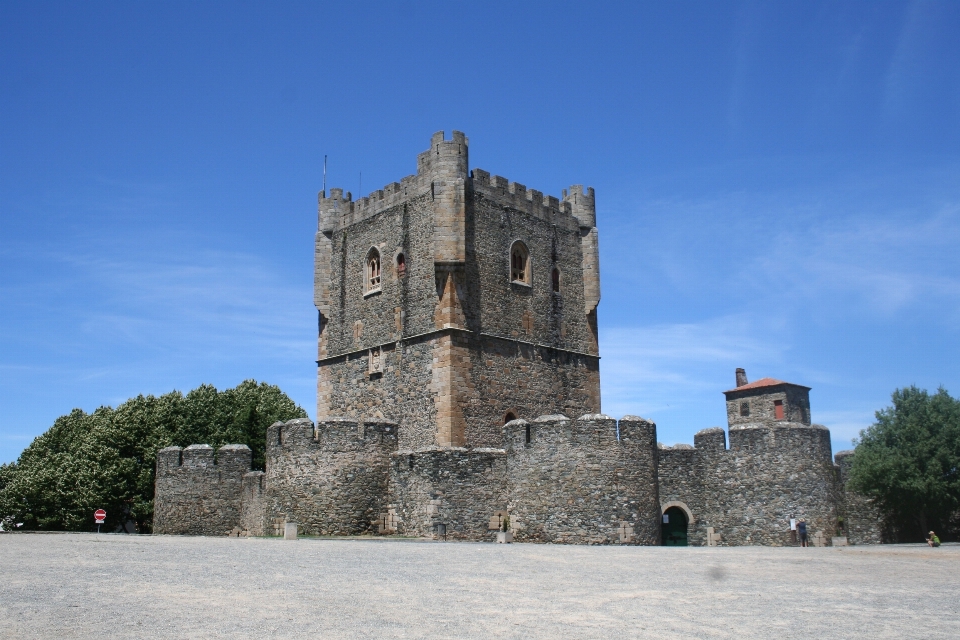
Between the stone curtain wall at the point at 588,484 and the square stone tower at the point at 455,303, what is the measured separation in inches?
193

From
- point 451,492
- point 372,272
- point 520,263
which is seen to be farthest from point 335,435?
point 520,263

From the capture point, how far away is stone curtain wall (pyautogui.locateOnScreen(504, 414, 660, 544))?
24094mm

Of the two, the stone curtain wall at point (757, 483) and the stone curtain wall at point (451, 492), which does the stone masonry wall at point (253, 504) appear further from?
the stone curtain wall at point (757, 483)

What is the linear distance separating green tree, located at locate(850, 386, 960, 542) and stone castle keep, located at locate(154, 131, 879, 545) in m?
0.86

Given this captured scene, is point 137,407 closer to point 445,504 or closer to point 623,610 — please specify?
point 445,504

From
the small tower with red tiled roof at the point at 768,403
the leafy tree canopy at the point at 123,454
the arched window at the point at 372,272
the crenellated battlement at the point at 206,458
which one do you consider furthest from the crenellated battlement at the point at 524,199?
the small tower with red tiled roof at the point at 768,403

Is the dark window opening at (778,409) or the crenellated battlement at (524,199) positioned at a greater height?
the crenellated battlement at (524,199)

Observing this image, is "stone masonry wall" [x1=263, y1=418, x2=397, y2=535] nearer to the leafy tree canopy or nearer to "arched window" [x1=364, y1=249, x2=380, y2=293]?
"arched window" [x1=364, y1=249, x2=380, y2=293]

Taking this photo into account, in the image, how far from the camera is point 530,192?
113 ft

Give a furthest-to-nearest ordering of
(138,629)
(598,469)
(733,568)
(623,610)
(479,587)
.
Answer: (598,469) → (733,568) → (479,587) → (623,610) → (138,629)

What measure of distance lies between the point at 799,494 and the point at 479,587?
1513cm

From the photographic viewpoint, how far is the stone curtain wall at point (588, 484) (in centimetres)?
2409

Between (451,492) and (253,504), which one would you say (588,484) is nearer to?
(451,492)

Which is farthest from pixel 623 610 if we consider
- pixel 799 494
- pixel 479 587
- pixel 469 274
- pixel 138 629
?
pixel 469 274
